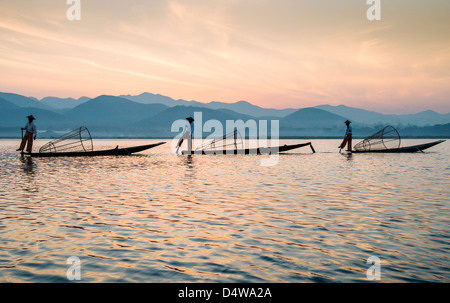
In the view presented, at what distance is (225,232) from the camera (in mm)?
9227

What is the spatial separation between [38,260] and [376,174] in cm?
1832

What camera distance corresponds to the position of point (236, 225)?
991 centimetres

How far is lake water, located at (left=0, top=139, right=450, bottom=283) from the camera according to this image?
6.61m

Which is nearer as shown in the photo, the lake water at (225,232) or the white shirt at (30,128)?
the lake water at (225,232)

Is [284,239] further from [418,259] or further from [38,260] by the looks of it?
[38,260]

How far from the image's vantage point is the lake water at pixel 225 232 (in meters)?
6.61

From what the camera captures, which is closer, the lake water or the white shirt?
the lake water

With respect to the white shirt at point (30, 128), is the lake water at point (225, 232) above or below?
below

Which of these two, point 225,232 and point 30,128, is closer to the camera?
point 225,232

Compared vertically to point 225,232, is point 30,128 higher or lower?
higher

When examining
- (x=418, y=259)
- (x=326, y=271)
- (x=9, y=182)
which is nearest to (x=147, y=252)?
(x=326, y=271)

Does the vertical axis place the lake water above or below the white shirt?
below

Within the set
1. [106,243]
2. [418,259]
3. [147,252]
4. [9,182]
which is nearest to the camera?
[418,259]
